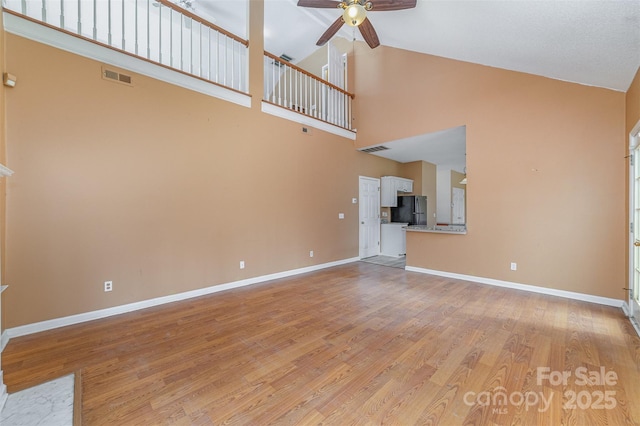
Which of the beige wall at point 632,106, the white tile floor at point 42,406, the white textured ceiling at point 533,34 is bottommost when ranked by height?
the white tile floor at point 42,406

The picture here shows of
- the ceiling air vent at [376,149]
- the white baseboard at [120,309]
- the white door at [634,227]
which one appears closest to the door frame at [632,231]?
the white door at [634,227]

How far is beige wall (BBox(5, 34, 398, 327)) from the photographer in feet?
8.37

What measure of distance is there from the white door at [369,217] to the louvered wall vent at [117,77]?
182 inches

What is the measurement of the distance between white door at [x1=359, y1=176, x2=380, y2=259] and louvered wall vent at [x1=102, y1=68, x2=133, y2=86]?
463 centimetres

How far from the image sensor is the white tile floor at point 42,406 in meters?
1.46

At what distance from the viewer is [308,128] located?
5.04 m

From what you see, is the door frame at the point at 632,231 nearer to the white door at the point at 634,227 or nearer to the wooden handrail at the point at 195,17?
the white door at the point at 634,227

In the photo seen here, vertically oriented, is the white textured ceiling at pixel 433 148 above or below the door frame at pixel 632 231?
above

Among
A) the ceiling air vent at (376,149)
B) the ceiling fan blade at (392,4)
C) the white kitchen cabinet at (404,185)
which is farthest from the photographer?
the white kitchen cabinet at (404,185)

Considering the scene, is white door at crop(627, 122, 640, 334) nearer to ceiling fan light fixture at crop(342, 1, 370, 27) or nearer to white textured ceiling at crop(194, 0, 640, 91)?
white textured ceiling at crop(194, 0, 640, 91)

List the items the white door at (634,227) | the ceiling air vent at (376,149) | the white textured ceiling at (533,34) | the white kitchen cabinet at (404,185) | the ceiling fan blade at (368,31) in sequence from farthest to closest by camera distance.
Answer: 1. the white kitchen cabinet at (404,185)
2. the ceiling air vent at (376,149)
3. the ceiling fan blade at (368,31)
4. the white door at (634,227)
5. the white textured ceiling at (533,34)

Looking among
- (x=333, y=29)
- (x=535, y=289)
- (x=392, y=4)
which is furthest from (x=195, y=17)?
(x=535, y=289)

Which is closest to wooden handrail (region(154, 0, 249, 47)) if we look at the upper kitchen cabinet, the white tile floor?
the white tile floor

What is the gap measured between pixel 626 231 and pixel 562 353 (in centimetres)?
219
